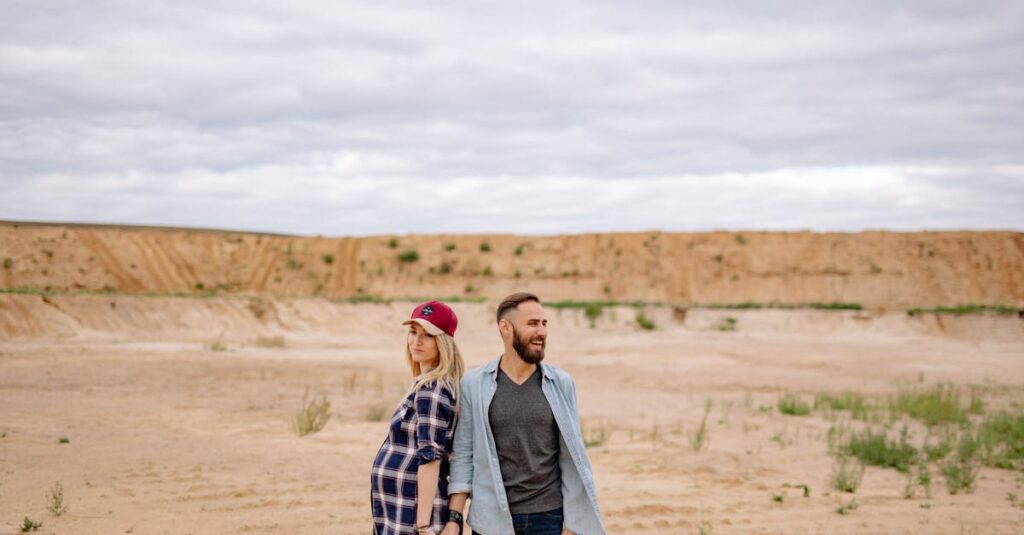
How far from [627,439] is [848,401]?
5.70m

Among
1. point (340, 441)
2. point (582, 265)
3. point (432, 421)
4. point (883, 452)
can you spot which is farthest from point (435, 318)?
point (582, 265)

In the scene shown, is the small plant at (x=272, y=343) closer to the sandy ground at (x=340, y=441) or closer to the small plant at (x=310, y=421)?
the sandy ground at (x=340, y=441)

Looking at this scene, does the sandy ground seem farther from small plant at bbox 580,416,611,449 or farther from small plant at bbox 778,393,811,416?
small plant at bbox 778,393,811,416

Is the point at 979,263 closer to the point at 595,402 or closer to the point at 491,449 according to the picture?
the point at 595,402

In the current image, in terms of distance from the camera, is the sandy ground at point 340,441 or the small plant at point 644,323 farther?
the small plant at point 644,323

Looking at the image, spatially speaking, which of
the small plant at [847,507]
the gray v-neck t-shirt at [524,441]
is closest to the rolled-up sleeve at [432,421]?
the gray v-neck t-shirt at [524,441]

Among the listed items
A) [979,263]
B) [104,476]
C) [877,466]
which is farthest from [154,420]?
[979,263]

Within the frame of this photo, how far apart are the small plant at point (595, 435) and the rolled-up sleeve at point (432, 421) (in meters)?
8.42

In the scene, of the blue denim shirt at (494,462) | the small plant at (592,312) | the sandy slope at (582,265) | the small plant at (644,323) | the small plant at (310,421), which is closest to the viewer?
the blue denim shirt at (494,462)

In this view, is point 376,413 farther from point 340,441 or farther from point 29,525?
point 29,525

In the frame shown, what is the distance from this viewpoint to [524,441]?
4293mm

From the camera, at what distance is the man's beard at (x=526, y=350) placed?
4207 mm

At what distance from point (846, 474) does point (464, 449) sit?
302 inches

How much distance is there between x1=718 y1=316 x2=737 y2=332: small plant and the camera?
1437 inches
